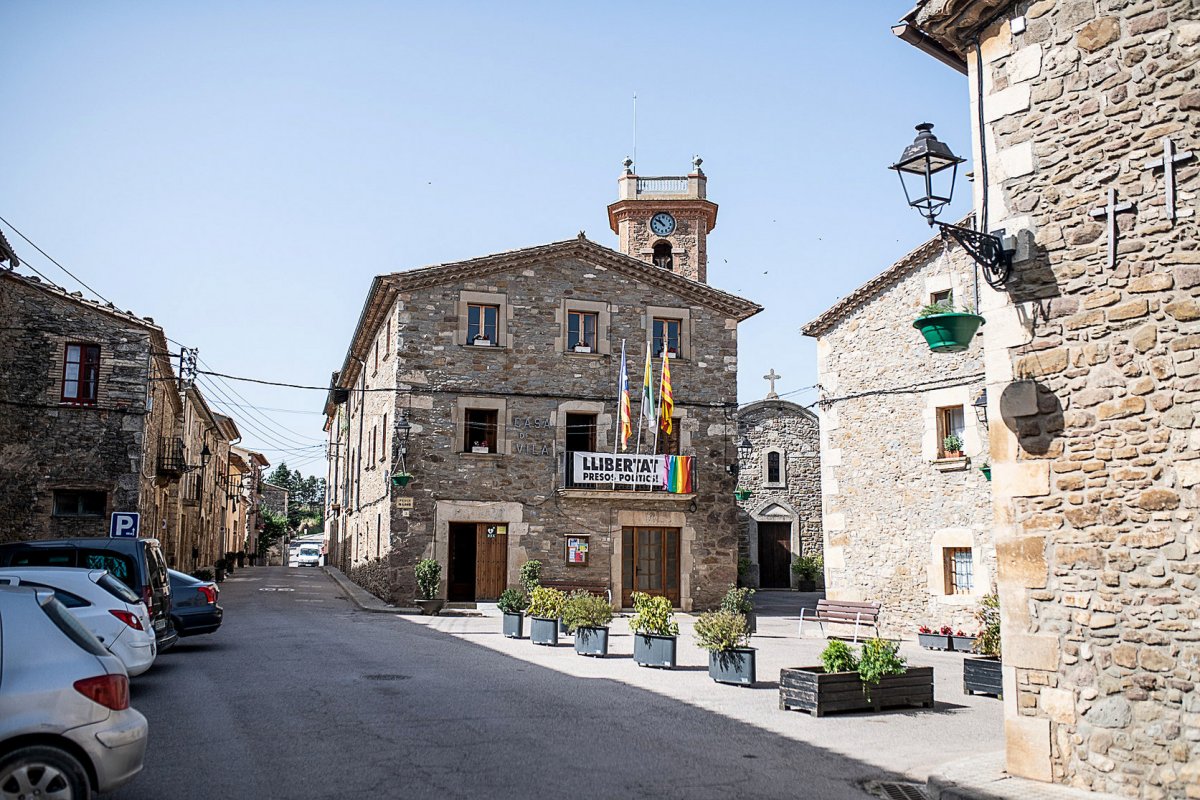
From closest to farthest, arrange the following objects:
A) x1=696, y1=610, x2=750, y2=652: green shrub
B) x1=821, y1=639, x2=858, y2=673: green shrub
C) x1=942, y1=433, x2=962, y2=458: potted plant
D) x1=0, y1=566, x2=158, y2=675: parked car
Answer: x1=0, y1=566, x2=158, y2=675: parked car
x1=821, y1=639, x2=858, y2=673: green shrub
x1=696, y1=610, x2=750, y2=652: green shrub
x1=942, y1=433, x2=962, y2=458: potted plant

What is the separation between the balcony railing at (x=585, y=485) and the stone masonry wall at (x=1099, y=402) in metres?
17.1

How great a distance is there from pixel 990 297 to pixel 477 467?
1735cm

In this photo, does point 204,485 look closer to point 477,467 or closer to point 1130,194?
point 477,467

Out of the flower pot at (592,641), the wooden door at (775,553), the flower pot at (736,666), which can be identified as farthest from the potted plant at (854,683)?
the wooden door at (775,553)

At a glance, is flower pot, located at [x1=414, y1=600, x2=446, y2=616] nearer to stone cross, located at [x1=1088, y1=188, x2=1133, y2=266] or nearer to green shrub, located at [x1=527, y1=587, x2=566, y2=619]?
green shrub, located at [x1=527, y1=587, x2=566, y2=619]

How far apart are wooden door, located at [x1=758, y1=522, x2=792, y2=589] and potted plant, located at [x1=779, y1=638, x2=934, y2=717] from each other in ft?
83.3

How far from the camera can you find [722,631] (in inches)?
477

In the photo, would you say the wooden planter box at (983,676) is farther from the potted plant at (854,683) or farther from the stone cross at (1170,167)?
the stone cross at (1170,167)

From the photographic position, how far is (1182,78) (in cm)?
673

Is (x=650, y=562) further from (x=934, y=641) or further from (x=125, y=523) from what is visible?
(x=125, y=523)

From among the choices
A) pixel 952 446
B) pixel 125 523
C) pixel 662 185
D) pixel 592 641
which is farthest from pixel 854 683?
pixel 662 185

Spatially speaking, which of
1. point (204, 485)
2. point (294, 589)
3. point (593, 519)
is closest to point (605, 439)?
point (593, 519)

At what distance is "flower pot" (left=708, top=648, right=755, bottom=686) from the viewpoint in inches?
467

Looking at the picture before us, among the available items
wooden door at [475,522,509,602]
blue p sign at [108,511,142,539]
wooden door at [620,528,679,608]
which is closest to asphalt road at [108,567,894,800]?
blue p sign at [108,511,142,539]
